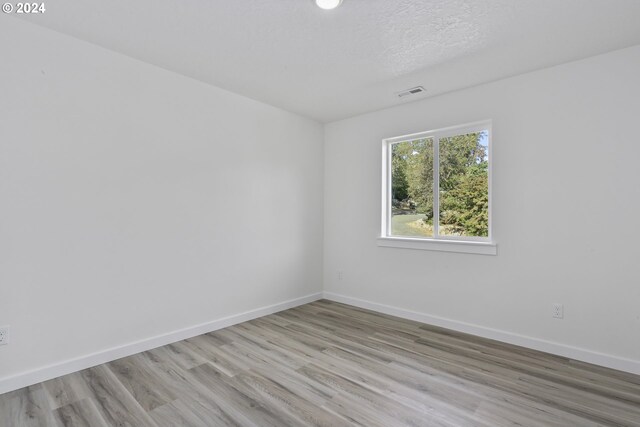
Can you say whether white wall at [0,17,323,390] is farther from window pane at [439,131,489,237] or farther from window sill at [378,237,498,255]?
window pane at [439,131,489,237]

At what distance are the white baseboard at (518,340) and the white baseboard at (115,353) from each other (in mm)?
1375

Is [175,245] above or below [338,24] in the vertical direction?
below

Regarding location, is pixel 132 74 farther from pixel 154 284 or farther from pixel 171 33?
pixel 154 284

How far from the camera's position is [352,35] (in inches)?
90.5

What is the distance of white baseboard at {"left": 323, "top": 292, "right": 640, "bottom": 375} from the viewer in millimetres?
2436

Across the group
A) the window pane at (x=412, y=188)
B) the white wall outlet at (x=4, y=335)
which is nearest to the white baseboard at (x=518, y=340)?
the window pane at (x=412, y=188)

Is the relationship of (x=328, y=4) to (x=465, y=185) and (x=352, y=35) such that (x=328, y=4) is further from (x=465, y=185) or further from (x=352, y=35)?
(x=465, y=185)

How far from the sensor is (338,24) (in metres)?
2.17

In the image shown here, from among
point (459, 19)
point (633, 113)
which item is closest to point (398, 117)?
point (459, 19)

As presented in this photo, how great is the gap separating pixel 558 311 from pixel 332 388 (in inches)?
79.3

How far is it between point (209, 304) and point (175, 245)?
70 cm

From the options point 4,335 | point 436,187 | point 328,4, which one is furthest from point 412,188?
point 4,335

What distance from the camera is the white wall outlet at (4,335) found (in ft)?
6.78

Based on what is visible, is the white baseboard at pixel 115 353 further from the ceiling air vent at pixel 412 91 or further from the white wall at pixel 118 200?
the ceiling air vent at pixel 412 91
